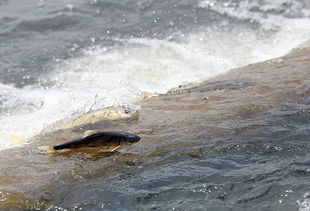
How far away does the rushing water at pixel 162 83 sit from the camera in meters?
4.18

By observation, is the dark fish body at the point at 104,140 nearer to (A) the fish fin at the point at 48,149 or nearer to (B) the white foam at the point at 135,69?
(A) the fish fin at the point at 48,149

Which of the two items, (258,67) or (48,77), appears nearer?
(258,67)

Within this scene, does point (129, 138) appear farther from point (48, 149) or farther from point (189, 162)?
point (48, 149)

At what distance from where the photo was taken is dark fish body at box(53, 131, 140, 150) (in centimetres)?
482

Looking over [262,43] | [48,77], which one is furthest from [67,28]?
[262,43]

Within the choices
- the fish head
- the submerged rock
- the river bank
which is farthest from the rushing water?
the submerged rock

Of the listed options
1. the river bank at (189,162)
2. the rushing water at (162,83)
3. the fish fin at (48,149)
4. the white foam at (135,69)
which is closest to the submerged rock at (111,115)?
the river bank at (189,162)

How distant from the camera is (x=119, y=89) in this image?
8344 millimetres

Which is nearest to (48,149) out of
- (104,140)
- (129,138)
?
(104,140)

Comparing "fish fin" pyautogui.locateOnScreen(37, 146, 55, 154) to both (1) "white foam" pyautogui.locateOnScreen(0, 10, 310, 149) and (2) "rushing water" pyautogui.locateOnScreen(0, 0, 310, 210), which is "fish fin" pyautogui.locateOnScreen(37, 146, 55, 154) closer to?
(2) "rushing water" pyautogui.locateOnScreen(0, 0, 310, 210)

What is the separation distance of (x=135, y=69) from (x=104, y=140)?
544 centimetres

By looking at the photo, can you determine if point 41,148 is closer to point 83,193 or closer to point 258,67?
point 83,193

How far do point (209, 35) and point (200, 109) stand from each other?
6.01 m

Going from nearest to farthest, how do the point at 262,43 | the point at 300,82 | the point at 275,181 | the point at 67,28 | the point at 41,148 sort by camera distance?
1. the point at 275,181
2. the point at 41,148
3. the point at 300,82
4. the point at 262,43
5. the point at 67,28
